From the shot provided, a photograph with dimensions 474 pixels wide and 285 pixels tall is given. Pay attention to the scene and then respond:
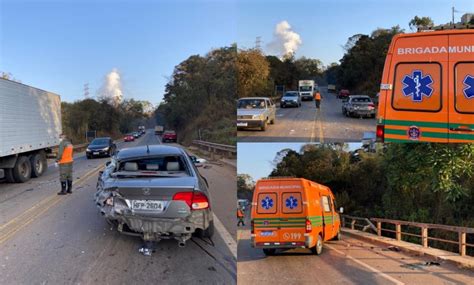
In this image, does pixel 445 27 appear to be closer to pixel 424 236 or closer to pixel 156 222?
pixel 424 236

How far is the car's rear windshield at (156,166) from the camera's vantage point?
5293mm

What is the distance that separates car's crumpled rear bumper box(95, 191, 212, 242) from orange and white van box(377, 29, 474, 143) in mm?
2493

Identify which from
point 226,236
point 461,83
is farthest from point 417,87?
point 226,236

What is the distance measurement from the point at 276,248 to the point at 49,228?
450 centimetres

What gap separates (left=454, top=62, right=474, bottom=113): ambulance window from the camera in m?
2.47

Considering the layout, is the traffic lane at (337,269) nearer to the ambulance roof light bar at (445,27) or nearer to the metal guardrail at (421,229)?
the metal guardrail at (421,229)

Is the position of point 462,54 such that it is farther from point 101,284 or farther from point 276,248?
point 101,284

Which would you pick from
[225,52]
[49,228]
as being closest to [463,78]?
[225,52]

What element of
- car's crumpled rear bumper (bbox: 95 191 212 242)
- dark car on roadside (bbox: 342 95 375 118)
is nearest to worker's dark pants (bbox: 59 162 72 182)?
car's crumpled rear bumper (bbox: 95 191 212 242)

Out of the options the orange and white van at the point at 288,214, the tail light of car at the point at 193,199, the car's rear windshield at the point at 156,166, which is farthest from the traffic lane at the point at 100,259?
the orange and white van at the point at 288,214

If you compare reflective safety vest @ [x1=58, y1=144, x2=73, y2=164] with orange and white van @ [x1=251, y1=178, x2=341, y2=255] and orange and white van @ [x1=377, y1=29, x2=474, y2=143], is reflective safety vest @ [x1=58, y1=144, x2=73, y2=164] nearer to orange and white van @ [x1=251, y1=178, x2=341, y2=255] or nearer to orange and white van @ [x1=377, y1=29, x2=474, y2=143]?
orange and white van @ [x1=251, y1=178, x2=341, y2=255]

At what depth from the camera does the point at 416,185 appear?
3262 mm

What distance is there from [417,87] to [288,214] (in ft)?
4.34

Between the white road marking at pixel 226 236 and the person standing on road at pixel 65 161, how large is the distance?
4.60 meters
